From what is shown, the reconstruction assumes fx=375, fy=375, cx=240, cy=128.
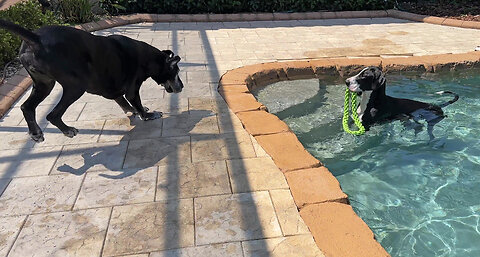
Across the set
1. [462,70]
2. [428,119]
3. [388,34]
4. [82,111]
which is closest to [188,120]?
[82,111]

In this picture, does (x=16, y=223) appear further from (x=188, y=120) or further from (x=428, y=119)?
(x=428, y=119)

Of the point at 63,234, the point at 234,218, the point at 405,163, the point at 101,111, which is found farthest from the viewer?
the point at 101,111

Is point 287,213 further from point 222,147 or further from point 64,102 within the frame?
point 64,102

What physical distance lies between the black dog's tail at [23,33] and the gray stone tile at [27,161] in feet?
3.58

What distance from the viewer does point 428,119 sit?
14.6 ft

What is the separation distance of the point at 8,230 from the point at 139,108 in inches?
75.3

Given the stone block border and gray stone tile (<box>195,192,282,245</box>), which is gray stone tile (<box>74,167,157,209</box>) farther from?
the stone block border

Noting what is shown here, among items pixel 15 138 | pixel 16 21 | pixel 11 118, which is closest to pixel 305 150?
pixel 15 138

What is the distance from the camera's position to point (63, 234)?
106 inches

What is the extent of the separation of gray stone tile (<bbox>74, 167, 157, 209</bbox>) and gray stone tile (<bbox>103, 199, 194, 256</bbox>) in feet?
0.39

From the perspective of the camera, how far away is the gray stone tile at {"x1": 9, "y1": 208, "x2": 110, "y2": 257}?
2.54 metres

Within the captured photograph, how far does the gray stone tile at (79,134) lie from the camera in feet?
13.0

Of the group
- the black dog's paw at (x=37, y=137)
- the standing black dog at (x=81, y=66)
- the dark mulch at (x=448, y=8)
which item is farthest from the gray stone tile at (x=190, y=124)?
the dark mulch at (x=448, y=8)

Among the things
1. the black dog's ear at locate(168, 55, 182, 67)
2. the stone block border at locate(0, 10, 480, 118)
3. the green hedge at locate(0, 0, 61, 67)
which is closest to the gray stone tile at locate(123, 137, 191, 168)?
the black dog's ear at locate(168, 55, 182, 67)
